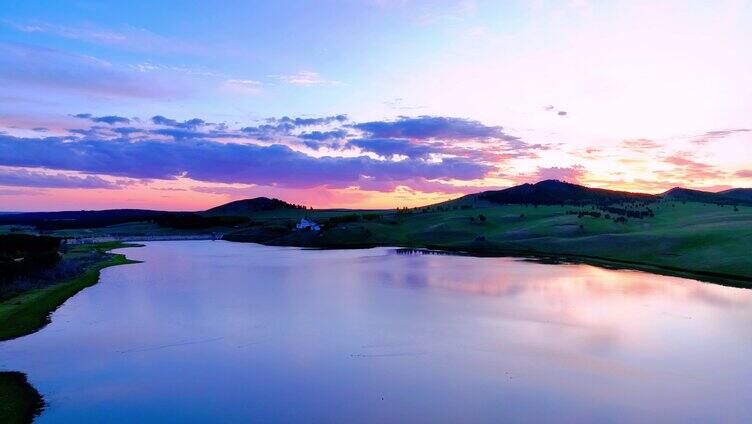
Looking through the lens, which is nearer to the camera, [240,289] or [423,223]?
[240,289]

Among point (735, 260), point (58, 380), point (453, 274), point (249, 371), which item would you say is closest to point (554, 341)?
point (249, 371)

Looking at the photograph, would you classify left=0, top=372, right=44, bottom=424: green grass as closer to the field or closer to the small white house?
the field

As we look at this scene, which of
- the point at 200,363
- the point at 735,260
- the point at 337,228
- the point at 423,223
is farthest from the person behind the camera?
the point at 423,223

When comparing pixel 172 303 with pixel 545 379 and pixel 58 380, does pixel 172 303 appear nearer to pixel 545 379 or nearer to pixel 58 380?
pixel 58 380

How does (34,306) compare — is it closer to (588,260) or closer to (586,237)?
(588,260)

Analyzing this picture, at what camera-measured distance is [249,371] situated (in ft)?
84.1

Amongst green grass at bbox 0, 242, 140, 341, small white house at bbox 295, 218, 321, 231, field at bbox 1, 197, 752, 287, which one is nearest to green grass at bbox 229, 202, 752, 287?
field at bbox 1, 197, 752, 287

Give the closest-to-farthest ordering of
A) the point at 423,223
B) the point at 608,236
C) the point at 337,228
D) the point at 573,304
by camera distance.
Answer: the point at 573,304 < the point at 608,236 < the point at 337,228 < the point at 423,223

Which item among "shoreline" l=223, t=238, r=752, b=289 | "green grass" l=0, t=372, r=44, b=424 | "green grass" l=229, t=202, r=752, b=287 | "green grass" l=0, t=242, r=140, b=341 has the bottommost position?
"green grass" l=0, t=372, r=44, b=424

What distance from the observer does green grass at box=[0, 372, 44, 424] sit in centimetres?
→ 1991

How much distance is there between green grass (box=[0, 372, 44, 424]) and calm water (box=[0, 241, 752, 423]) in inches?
20.2

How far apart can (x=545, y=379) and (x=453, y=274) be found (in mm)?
40622

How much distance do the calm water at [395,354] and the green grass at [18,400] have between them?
0.51m

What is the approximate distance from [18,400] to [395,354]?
15754 millimetres
